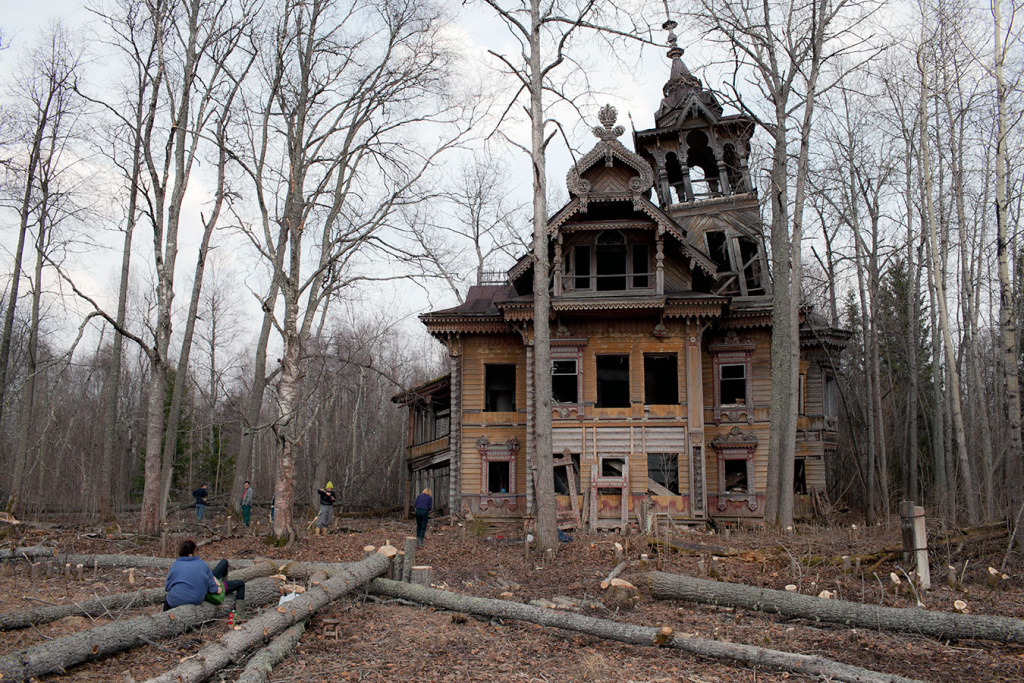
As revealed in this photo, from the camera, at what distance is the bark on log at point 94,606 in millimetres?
8914

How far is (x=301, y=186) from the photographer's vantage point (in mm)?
17891

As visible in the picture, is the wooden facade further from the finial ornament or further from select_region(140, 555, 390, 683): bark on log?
select_region(140, 555, 390, 683): bark on log

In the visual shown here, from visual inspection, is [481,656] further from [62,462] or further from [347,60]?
[62,462]

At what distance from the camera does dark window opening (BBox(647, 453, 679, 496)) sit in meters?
22.9

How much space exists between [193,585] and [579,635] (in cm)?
491

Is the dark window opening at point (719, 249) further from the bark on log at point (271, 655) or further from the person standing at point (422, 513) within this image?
the bark on log at point (271, 655)

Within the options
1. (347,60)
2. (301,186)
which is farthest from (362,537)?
Result: (347,60)

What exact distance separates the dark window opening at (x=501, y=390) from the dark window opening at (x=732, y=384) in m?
7.42

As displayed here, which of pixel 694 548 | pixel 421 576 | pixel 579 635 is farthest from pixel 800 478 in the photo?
pixel 579 635

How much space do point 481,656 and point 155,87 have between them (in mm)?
17556

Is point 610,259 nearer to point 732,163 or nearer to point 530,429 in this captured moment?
point 530,429

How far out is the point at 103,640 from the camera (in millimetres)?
7762

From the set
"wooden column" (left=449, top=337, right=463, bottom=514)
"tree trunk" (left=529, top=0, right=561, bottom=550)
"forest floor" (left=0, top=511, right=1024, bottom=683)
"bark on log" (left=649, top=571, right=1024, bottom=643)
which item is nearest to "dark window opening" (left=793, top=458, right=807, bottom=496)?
Result: "forest floor" (left=0, top=511, right=1024, bottom=683)

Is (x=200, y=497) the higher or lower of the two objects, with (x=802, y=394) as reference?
lower
